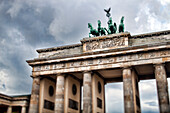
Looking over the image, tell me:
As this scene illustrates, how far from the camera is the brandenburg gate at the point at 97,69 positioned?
2422cm

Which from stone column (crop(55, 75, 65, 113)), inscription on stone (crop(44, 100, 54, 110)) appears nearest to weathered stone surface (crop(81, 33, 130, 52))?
stone column (crop(55, 75, 65, 113))

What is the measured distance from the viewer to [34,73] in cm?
2969

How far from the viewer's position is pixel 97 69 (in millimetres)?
26766

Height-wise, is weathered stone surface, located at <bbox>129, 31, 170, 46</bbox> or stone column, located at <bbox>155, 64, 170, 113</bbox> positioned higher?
weathered stone surface, located at <bbox>129, 31, 170, 46</bbox>

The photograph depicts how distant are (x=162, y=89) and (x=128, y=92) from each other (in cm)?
376

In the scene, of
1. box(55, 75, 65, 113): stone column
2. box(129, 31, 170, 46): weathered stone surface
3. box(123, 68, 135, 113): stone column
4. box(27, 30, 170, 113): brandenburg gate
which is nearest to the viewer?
box(123, 68, 135, 113): stone column

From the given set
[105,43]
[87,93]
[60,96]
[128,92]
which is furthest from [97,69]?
[60,96]

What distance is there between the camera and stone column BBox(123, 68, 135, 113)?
23545 mm

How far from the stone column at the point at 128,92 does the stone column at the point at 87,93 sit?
176 inches

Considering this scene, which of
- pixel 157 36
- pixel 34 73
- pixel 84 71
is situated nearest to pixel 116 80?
pixel 84 71

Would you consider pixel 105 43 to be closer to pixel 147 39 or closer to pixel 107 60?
pixel 107 60

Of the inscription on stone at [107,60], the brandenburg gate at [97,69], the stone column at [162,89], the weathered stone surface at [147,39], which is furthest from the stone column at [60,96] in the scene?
the stone column at [162,89]

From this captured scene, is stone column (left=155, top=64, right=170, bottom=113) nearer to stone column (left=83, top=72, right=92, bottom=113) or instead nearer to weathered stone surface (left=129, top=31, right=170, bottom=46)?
weathered stone surface (left=129, top=31, right=170, bottom=46)

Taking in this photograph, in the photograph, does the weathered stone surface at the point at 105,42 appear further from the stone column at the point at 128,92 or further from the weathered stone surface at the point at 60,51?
the stone column at the point at 128,92
